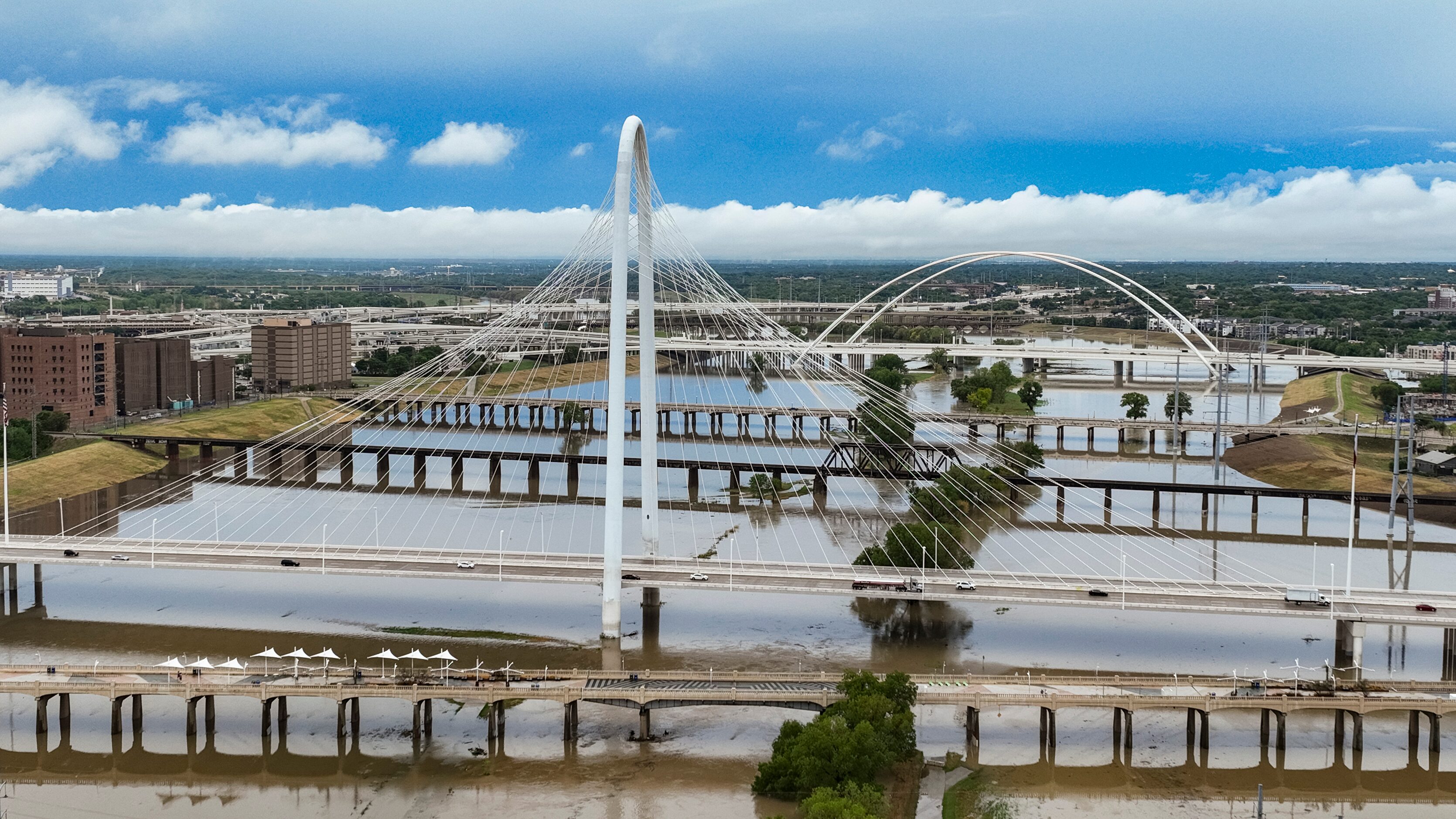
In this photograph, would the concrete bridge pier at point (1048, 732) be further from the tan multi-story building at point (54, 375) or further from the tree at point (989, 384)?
the tree at point (989, 384)

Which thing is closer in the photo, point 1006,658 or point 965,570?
point 1006,658

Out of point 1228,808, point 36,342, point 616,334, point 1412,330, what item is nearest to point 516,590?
point 616,334

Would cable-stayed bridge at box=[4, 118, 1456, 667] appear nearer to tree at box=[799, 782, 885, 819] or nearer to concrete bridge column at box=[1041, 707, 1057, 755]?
concrete bridge column at box=[1041, 707, 1057, 755]

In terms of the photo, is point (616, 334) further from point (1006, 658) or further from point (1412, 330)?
point (1412, 330)

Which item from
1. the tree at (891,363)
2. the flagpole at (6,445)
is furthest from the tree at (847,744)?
the tree at (891,363)

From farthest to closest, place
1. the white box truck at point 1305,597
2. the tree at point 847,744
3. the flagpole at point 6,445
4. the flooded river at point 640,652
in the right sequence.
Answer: the flagpole at point 6,445 → the white box truck at point 1305,597 → the flooded river at point 640,652 → the tree at point 847,744

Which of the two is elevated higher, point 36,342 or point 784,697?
point 36,342
